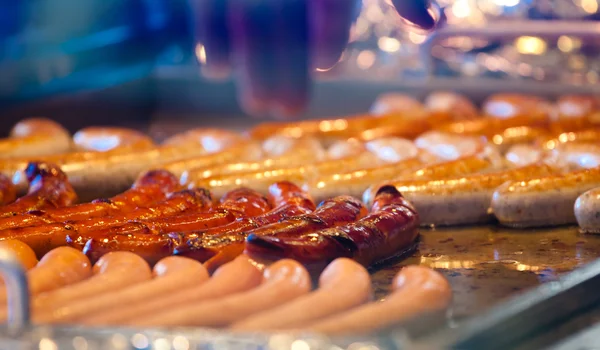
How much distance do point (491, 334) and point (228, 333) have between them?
83 centimetres

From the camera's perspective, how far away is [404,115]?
6934mm

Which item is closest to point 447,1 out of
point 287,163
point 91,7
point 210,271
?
point 91,7

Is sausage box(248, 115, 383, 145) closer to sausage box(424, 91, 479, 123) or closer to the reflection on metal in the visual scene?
sausage box(424, 91, 479, 123)

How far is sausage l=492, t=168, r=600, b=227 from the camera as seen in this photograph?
14.9ft

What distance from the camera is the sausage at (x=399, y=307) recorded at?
276cm

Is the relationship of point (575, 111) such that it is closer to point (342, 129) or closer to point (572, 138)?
point (572, 138)

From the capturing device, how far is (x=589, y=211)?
441 cm

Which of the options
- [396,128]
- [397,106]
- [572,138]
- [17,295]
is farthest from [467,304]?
[397,106]

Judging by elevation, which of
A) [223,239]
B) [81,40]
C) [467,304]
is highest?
[81,40]

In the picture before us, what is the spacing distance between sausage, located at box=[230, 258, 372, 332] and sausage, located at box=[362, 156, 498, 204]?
151 cm

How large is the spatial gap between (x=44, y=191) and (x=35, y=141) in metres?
1.39

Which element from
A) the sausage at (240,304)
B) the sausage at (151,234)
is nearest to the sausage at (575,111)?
→ the sausage at (151,234)

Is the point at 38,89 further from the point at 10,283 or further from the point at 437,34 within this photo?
the point at 10,283

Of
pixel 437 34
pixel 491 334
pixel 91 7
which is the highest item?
pixel 91 7
